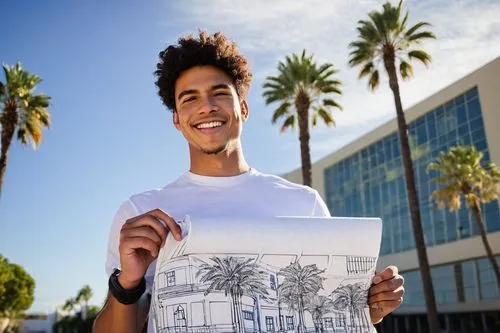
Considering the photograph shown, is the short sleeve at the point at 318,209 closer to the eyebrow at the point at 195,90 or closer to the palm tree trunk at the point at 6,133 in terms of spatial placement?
the eyebrow at the point at 195,90

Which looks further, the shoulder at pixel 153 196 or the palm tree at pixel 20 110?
the palm tree at pixel 20 110

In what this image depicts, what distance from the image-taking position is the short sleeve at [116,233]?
210cm

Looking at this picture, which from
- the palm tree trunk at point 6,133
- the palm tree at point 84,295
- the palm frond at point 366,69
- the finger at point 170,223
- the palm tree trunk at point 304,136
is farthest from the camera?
the palm tree at point 84,295

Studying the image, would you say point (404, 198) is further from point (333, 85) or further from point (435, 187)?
point (333, 85)

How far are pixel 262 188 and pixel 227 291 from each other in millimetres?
561

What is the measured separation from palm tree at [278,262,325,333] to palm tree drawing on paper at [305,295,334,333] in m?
0.02

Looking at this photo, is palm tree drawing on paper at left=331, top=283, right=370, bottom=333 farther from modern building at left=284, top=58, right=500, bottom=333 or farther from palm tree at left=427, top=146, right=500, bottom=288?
modern building at left=284, top=58, right=500, bottom=333

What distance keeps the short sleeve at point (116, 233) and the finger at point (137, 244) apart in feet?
0.95

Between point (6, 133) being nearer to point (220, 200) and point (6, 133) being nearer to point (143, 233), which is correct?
point (220, 200)

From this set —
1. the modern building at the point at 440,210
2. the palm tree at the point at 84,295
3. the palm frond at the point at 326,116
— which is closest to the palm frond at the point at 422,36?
the palm frond at the point at 326,116

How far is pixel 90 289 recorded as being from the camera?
112188 millimetres

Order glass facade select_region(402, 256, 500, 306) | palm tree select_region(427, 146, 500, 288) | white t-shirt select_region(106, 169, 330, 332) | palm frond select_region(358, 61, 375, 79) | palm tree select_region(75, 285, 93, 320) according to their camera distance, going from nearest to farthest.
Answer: white t-shirt select_region(106, 169, 330, 332)
palm frond select_region(358, 61, 375, 79)
palm tree select_region(427, 146, 500, 288)
glass facade select_region(402, 256, 500, 306)
palm tree select_region(75, 285, 93, 320)

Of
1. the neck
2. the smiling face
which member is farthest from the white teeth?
the neck

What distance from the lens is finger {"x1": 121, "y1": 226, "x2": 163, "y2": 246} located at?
179 cm
